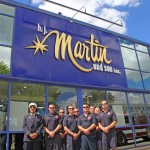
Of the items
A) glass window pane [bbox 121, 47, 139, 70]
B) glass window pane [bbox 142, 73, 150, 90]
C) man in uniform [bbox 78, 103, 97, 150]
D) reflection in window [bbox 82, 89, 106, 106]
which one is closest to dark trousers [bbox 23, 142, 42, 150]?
man in uniform [bbox 78, 103, 97, 150]

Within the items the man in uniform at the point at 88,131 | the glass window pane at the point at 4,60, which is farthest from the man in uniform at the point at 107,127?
the glass window pane at the point at 4,60

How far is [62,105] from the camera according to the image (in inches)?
358

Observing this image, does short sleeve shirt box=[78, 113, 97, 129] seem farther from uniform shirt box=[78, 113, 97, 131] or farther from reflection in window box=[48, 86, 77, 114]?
reflection in window box=[48, 86, 77, 114]

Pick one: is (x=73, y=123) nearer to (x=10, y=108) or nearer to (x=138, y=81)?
(x=10, y=108)

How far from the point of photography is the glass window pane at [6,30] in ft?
27.3

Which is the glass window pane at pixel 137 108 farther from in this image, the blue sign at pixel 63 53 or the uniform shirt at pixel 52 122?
the uniform shirt at pixel 52 122

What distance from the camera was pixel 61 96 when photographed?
919cm

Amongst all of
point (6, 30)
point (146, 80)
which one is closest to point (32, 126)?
point (6, 30)

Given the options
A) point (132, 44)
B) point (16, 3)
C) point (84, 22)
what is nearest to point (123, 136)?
point (132, 44)

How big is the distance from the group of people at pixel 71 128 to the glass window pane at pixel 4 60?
2.37 m

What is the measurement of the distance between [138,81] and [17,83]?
22.9 feet

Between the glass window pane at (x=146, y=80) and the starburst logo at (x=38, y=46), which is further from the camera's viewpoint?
the glass window pane at (x=146, y=80)

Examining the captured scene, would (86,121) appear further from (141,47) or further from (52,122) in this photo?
(141,47)

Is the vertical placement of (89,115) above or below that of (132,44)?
below
